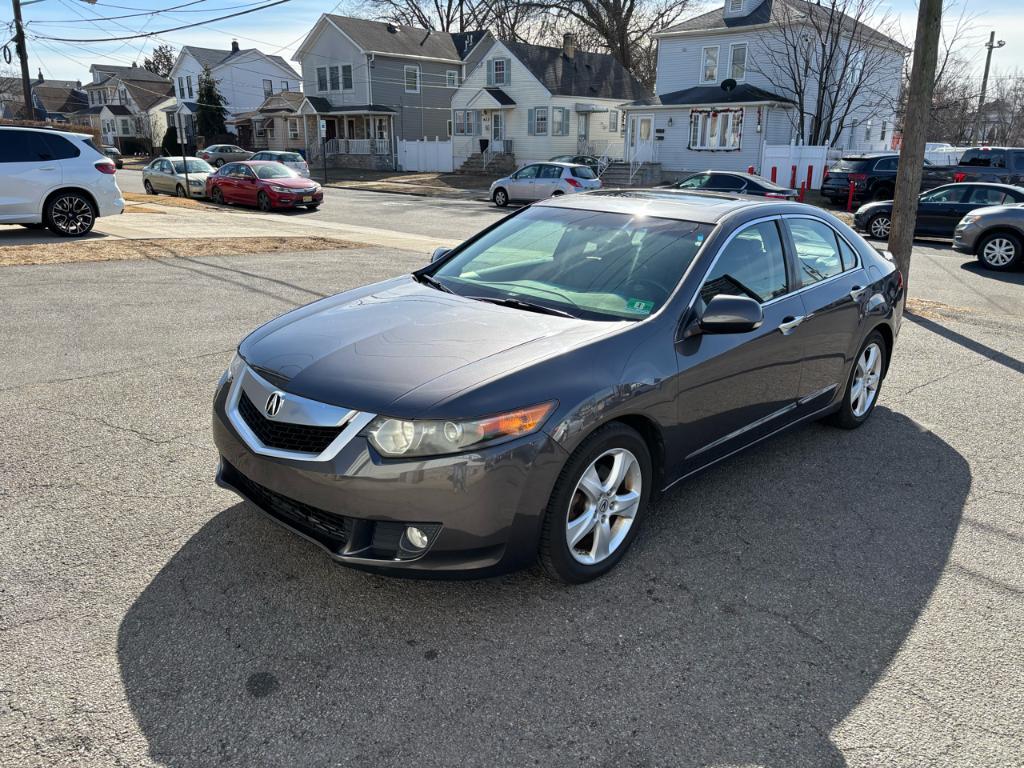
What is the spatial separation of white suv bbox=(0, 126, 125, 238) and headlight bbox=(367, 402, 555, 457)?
12797 millimetres

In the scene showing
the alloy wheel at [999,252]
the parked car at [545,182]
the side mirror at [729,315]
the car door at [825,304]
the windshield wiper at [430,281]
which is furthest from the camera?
the parked car at [545,182]

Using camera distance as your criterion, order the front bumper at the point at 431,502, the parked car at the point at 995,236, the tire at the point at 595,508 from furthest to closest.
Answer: the parked car at the point at 995,236 → the tire at the point at 595,508 → the front bumper at the point at 431,502

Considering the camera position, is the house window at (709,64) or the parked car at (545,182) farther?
the house window at (709,64)

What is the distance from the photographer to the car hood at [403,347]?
10.1 ft

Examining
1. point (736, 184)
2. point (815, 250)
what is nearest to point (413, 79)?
point (736, 184)

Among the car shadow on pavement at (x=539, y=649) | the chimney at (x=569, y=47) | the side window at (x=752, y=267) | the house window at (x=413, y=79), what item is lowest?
the car shadow on pavement at (x=539, y=649)

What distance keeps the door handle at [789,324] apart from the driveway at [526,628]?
0.90m

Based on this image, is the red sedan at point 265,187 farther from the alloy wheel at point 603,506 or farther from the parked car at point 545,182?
the alloy wheel at point 603,506

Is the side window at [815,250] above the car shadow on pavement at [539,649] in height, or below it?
above

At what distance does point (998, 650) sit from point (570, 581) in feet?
5.62

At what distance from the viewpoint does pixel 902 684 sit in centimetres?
291

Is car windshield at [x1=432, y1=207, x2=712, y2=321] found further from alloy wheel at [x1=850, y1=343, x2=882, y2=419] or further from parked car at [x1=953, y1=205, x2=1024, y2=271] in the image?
parked car at [x1=953, y1=205, x2=1024, y2=271]

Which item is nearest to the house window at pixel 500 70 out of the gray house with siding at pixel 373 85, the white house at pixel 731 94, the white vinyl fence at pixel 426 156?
the white vinyl fence at pixel 426 156

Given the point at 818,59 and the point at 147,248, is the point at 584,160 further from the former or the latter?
the point at 147,248
